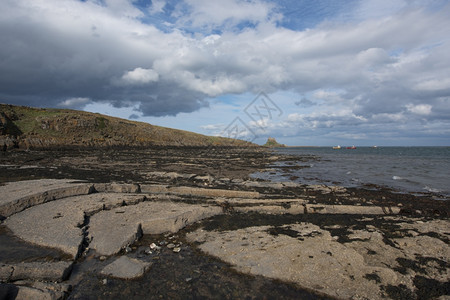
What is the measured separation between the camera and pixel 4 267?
3.63 metres

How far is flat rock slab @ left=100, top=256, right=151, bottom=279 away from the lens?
3.92 metres

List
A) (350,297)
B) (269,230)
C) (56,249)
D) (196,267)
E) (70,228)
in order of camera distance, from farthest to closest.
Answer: (269,230) → (70,228) → (56,249) → (196,267) → (350,297)

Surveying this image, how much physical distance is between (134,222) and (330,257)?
422cm

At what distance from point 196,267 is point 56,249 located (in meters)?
2.64

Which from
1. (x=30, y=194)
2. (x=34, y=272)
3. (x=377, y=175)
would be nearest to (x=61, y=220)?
(x=30, y=194)

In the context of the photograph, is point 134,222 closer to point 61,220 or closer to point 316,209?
point 61,220

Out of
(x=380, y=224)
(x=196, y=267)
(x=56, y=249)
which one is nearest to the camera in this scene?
(x=196, y=267)

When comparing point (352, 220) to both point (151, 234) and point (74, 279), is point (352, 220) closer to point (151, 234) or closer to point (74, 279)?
point (151, 234)

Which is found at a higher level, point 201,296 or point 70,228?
point 70,228

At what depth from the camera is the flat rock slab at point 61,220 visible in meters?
4.78

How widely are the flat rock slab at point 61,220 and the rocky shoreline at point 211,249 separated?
1.0 inches

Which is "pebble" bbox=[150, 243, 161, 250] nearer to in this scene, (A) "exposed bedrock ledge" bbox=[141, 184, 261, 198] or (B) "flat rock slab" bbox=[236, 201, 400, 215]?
(B) "flat rock slab" bbox=[236, 201, 400, 215]

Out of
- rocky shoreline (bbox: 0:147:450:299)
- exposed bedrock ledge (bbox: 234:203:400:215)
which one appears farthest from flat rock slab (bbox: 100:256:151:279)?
exposed bedrock ledge (bbox: 234:203:400:215)

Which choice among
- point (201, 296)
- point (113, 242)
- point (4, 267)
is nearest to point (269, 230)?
point (201, 296)
